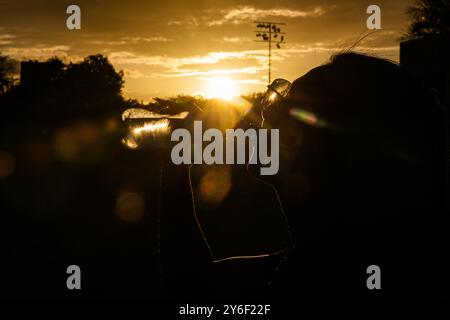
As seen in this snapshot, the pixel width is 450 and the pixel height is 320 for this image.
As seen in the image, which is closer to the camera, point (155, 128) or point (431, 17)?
point (155, 128)

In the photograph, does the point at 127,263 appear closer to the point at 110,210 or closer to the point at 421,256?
the point at 421,256

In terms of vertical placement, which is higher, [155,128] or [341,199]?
[155,128]

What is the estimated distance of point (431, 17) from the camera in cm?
2152

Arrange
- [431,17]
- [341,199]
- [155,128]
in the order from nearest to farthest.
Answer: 1. [341,199]
2. [155,128]
3. [431,17]

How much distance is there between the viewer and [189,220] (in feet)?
4.81

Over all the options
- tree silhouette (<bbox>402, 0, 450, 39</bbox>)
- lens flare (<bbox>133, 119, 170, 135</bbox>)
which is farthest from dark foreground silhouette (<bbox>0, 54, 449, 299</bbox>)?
tree silhouette (<bbox>402, 0, 450, 39</bbox>)

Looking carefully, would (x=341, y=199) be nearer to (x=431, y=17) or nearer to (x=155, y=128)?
(x=155, y=128)

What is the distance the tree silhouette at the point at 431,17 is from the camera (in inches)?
813

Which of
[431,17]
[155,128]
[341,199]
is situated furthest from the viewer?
[431,17]

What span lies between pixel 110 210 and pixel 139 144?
73.2 ft

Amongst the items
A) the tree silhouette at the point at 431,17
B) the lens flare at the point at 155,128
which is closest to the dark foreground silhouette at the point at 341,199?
the lens flare at the point at 155,128

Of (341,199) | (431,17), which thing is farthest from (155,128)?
(431,17)

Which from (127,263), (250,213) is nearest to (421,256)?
(127,263)

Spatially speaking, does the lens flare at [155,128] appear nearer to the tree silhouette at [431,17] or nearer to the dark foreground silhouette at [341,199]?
the dark foreground silhouette at [341,199]
